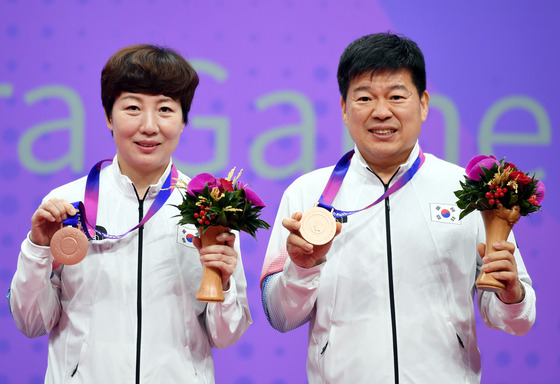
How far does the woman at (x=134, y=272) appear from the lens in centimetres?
236

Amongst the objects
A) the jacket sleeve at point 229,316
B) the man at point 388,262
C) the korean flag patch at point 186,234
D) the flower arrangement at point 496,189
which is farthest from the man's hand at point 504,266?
the korean flag patch at point 186,234

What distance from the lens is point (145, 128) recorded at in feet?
8.20

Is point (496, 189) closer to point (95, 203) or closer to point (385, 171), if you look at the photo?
point (385, 171)

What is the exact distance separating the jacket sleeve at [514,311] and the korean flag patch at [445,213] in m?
0.20

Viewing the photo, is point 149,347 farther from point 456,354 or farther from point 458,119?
point 458,119

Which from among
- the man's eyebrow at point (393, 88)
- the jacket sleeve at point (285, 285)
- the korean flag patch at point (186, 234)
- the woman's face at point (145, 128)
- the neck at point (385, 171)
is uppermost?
the man's eyebrow at point (393, 88)

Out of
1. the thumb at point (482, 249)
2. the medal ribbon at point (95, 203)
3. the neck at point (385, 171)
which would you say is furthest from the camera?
the neck at point (385, 171)

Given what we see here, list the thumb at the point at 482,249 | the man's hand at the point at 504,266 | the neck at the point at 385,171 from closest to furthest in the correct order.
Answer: the man's hand at the point at 504,266, the thumb at the point at 482,249, the neck at the point at 385,171

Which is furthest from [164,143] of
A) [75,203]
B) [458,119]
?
[458,119]

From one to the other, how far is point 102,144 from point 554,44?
2484 mm

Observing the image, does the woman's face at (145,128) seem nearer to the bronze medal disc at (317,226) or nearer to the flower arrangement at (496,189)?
the bronze medal disc at (317,226)

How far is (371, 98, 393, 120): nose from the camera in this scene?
2.50 metres

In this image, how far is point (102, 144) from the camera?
3680 mm

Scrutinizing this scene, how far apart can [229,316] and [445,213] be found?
86 centimetres
